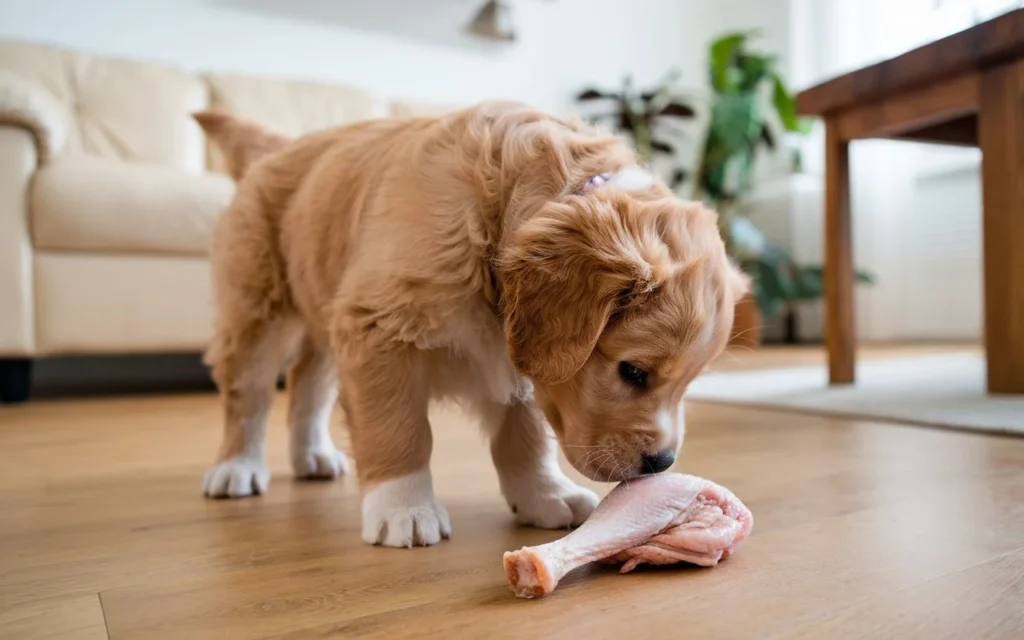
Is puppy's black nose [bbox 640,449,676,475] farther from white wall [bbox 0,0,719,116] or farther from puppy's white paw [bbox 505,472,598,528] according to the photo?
white wall [bbox 0,0,719,116]

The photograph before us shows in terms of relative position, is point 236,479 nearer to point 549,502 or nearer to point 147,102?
point 549,502

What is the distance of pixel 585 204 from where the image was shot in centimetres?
119

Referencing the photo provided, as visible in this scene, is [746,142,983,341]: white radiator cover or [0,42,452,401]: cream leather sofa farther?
[746,142,983,341]: white radiator cover

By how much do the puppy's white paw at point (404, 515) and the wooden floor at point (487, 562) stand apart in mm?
30

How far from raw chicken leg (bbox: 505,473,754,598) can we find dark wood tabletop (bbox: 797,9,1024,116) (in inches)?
85.5

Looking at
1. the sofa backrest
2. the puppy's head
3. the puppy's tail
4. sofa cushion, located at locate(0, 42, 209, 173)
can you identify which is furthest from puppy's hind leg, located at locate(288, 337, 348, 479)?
sofa cushion, located at locate(0, 42, 209, 173)

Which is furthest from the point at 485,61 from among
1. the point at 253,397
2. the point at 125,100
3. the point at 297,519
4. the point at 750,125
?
the point at 297,519

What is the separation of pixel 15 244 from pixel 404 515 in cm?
279

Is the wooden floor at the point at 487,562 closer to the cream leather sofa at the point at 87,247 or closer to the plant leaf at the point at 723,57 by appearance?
the cream leather sofa at the point at 87,247

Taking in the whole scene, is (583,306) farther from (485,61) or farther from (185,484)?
(485,61)

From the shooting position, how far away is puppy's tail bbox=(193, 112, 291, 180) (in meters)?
A: 2.10

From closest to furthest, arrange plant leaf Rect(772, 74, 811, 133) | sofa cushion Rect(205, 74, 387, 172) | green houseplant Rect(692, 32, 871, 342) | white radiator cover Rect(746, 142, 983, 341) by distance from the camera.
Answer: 1. sofa cushion Rect(205, 74, 387, 172)
2. green houseplant Rect(692, 32, 871, 342)
3. plant leaf Rect(772, 74, 811, 133)
4. white radiator cover Rect(746, 142, 983, 341)

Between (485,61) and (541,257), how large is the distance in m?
5.26

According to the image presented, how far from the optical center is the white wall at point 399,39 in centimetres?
495
